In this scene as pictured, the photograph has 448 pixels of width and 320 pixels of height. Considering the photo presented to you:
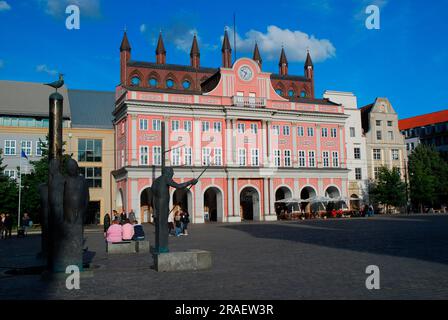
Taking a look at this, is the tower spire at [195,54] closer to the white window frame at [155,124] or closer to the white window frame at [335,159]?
the white window frame at [155,124]

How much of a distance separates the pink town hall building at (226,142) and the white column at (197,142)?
112mm

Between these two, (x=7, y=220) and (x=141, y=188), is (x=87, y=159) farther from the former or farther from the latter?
(x=7, y=220)

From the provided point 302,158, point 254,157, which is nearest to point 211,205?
point 254,157

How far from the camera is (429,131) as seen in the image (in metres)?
93.8

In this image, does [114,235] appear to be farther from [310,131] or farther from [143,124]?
[310,131]

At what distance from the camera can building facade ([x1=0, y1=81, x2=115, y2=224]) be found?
55.3m

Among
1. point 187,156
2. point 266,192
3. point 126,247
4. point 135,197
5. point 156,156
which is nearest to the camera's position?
point 126,247

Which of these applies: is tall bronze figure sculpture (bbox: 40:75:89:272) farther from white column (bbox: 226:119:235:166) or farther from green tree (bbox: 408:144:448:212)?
green tree (bbox: 408:144:448:212)

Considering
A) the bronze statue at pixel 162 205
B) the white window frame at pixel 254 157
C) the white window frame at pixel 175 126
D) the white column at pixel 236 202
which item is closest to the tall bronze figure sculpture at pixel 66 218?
the bronze statue at pixel 162 205

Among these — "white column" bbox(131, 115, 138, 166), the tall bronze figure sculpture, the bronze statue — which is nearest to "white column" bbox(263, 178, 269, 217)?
"white column" bbox(131, 115, 138, 166)

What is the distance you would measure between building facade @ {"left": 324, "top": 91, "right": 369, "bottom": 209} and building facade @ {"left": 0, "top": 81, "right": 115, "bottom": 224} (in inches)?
1257

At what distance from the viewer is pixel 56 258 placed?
37.8 feet

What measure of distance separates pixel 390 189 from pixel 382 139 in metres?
10.6

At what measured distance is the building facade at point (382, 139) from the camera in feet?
230
